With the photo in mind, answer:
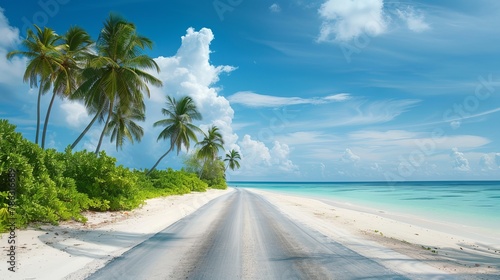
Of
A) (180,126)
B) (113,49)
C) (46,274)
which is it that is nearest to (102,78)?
(113,49)

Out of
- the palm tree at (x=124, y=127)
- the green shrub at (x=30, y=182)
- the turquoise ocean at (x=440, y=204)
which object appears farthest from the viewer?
the palm tree at (x=124, y=127)

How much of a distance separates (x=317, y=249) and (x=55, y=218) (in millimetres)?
7075

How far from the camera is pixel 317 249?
7637mm

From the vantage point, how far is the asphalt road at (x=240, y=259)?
5.43 meters

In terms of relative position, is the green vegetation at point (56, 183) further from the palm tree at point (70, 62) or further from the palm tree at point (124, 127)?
the palm tree at point (124, 127)

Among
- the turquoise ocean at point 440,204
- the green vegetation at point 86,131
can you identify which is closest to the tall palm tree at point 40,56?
the green vegetation at point 86,131

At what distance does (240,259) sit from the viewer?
6.50 meters

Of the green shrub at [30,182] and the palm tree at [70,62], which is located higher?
the palm tree at [70,62]

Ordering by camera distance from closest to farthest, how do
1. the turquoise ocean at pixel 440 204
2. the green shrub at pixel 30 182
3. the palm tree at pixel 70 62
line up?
the green shrub at pixel 30 182 < the turquoise ocean at pixel 440 204 < the palm tree at pixel 70 62

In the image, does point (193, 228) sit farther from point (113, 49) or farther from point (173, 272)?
point (113, 49)

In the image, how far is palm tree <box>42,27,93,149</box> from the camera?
25938 mm

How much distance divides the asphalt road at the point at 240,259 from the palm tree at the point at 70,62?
21.5 metres

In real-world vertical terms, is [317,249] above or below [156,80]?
below

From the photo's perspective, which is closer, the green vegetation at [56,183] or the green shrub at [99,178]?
the green vegetation at [56,183]
